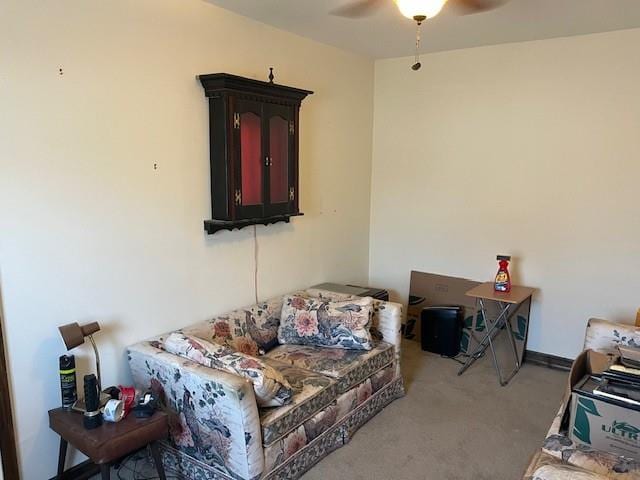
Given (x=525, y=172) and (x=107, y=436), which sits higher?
(x=525, y=172)

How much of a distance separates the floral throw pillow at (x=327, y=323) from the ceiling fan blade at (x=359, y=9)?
176 centimetres

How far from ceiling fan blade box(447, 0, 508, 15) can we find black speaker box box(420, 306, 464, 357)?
7.25ft

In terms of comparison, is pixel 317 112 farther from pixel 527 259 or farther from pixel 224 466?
pixel 224 466

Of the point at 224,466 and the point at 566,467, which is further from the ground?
the point at 566,467

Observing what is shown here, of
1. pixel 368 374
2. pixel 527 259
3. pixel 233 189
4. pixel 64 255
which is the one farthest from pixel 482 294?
pixel 64 255

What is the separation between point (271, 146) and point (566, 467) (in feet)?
7.51

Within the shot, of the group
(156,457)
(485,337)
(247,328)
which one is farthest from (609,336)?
(156,457)

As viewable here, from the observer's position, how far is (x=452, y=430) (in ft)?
A: 9.61

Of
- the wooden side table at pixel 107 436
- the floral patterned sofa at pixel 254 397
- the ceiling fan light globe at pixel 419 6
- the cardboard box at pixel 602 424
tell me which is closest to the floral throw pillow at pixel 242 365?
the floral patterned sofa at pixel 254 397

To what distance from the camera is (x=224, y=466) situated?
7.36ft

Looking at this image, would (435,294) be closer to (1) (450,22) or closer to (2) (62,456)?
(1) (450,22)

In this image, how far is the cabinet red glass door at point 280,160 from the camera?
309cm

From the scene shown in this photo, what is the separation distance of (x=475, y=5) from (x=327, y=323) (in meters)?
2.06

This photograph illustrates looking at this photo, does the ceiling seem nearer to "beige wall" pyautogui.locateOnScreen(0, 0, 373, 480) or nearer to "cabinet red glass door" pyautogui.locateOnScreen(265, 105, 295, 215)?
"beige wall" pyautogui.locateOnScreen(0, 0, 373, 480)
